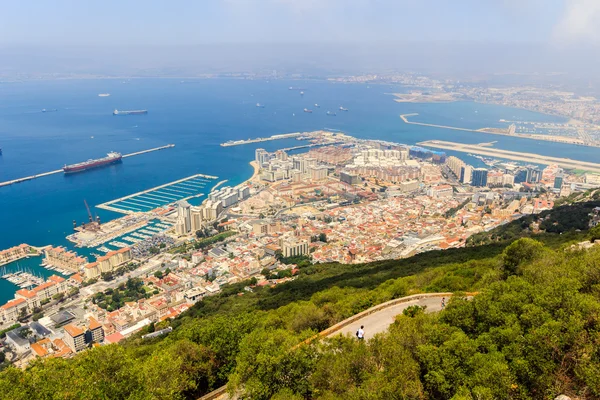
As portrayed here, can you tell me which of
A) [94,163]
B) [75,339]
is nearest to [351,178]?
[94,163]

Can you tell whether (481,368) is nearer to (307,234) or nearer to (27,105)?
(307,234)

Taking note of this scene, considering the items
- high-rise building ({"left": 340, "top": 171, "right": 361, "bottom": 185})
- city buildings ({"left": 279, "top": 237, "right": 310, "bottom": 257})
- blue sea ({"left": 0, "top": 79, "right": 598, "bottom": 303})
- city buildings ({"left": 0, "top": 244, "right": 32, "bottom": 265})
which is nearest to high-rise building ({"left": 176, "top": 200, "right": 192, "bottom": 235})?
blue sea ({"left": 0, "top": 79, "right": 598, "bottom": 303})

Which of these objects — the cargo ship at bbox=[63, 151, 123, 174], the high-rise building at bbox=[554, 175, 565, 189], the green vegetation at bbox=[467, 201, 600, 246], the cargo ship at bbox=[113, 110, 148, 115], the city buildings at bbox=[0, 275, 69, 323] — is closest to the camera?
the green vegetation at bbox=[467, 201, 600, 246]

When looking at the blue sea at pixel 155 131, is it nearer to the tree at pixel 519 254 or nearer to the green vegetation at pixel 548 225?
the tree at pixel 519 254

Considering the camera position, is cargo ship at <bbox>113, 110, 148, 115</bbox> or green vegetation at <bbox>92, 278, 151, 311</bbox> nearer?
green vegetation at <bbox>92, 278, 151, 311</bbox>

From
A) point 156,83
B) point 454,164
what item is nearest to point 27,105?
point 156,83

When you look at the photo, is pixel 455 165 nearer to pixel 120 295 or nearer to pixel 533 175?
pixel 533 175

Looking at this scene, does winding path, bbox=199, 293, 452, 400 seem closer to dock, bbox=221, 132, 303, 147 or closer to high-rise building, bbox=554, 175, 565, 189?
high-rise building, bbox=554, 175, 565, 189

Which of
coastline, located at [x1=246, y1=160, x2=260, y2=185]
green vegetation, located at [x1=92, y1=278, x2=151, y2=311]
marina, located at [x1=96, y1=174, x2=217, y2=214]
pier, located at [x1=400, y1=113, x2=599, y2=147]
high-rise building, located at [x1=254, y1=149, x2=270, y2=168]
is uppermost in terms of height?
pier, located at [x1=400, y1=113, x2=599, y2=147]
